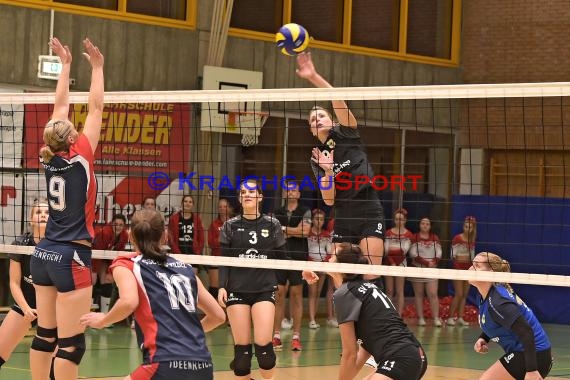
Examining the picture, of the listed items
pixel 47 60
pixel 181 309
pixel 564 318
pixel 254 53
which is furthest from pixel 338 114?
pixel 564 318

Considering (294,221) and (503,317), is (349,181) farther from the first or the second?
(294,221)

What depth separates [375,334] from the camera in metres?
7.90

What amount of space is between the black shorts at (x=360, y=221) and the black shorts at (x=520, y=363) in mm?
1364

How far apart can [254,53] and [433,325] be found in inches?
210

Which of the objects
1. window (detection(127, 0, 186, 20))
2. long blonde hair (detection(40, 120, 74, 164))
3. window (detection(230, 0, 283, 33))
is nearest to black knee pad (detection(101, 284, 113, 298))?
window (detection(127, 0, 186, 20))

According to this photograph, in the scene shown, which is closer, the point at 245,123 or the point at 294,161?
the point at 245,123

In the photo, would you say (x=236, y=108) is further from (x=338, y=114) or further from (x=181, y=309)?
(x=181, y=309)

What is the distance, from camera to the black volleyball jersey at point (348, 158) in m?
8.71

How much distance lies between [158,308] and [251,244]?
13.2ft

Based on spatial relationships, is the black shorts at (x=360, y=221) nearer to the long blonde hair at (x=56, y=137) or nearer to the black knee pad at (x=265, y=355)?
the black knee pad at (x=265, y=355)

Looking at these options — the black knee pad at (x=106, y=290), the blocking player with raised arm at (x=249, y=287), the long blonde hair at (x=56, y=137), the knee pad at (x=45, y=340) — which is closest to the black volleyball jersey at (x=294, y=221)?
the black knee pad at (x=106, y=290)

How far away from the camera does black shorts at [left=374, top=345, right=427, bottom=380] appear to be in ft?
25.3

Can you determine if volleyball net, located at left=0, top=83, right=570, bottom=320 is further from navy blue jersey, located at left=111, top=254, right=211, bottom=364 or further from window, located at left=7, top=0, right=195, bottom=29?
navy blue jersey, located at left=111, top=254, right=211, bottom=364

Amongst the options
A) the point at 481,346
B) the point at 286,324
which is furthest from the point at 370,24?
the point at 481,346
